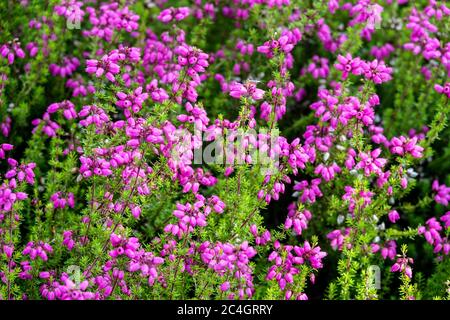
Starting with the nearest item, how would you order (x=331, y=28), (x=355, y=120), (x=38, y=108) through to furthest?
(x=355, y=120) < (x=38, y=108) < (x=331, y=28)

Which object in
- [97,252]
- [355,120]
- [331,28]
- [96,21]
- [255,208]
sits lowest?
[97,252]

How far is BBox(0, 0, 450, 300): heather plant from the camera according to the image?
4.14 meters

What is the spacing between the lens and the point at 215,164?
15.6ft

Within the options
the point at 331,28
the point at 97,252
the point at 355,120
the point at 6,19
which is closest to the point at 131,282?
the point at 97,252

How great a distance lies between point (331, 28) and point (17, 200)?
4201mm

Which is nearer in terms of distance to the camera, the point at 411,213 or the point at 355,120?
the point at 355,120

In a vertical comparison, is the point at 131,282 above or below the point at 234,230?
below

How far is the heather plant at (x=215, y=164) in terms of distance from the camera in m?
4.14

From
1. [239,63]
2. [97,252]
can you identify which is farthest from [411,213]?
[97,252]

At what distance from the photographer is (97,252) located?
4105 millimetres

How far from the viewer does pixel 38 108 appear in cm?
621

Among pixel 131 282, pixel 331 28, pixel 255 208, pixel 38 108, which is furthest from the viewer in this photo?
pixel 331 28

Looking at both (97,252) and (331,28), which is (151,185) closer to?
(97,252)
